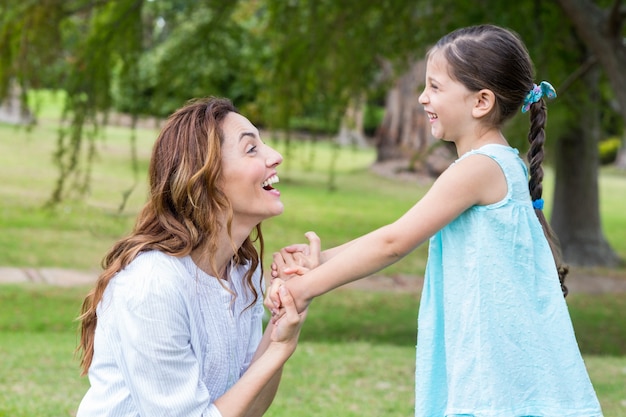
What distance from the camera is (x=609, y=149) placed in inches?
1346

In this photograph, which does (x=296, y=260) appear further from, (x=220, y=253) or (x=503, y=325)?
(x=503, y=325)

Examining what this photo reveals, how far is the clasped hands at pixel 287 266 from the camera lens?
2.84m

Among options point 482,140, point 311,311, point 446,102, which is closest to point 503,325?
point 482,140

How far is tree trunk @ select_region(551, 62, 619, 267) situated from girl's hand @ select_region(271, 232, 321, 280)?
421 inches

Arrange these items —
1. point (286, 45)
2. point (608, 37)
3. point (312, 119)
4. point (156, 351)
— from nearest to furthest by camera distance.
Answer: point (156, 351) → point (608, 37) → point (286, 45) → point (312, 119)

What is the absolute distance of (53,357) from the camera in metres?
6.96

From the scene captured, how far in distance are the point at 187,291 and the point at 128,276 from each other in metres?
0.16

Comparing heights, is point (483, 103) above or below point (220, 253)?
above

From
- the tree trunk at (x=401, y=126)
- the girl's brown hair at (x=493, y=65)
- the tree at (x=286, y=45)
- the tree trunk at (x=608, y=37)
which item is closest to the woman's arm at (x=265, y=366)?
the girl's brown hair at (x=493, y=65)

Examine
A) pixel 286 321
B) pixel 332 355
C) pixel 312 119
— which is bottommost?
pixel 332 355

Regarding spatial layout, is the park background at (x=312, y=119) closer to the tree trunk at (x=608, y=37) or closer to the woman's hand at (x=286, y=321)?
the tree trunk at (x=608, y=37)

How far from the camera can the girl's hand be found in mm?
2951

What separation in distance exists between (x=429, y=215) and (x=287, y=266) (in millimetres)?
638

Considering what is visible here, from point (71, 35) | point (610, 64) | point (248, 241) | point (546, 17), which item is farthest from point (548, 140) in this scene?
point (248, 241)
